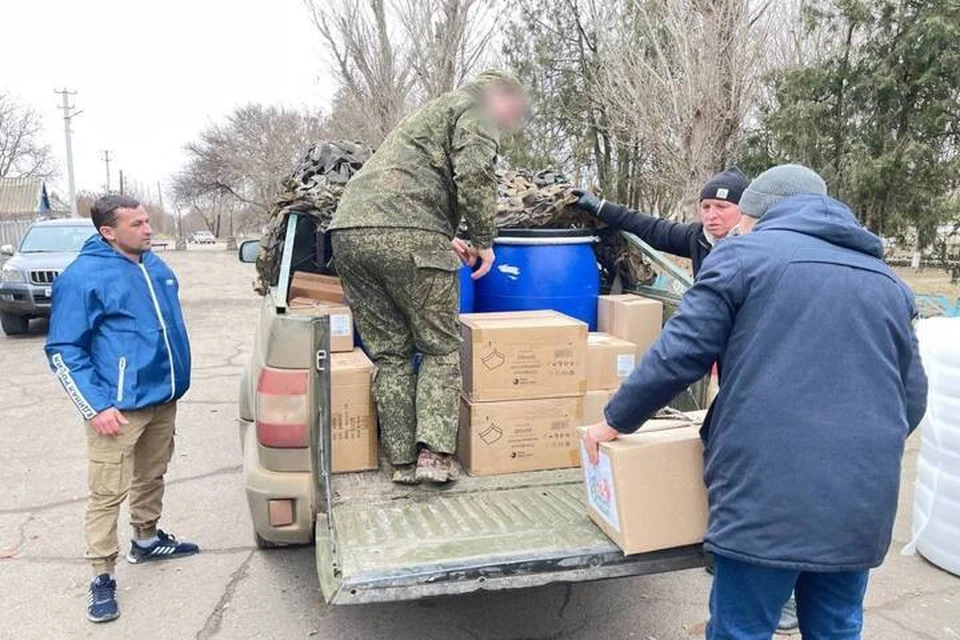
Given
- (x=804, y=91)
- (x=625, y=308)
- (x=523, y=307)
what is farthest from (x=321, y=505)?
(x=804, y=91)

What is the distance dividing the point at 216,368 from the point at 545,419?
262 inches

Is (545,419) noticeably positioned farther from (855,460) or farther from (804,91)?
(804,91)

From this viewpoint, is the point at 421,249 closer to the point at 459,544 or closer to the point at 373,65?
the point at 459,544

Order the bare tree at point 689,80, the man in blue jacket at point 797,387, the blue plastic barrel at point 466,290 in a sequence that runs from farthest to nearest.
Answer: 1. the bare tree at point 689,80
2. the blue plastic barrel at point 466,290
3. the man in blue jacket at point 797,387

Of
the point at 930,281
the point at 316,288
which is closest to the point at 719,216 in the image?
the point at 316,288

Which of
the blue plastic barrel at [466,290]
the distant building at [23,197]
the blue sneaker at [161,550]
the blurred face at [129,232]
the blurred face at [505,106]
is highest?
the distant building at [23,197]

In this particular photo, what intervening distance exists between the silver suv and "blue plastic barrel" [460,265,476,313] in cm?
917

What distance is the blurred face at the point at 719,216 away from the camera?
3.73m

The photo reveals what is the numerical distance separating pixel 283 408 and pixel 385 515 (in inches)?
22.7

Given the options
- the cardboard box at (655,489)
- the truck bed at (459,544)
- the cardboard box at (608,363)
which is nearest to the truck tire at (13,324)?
the truck bed at (459,544)

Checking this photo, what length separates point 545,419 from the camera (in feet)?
10.8

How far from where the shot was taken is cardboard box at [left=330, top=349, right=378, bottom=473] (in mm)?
3148

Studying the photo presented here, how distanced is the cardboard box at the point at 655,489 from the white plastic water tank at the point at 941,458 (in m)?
1.93

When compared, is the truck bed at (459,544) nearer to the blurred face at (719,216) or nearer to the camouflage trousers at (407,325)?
the camouflage trousers at (407,325)
